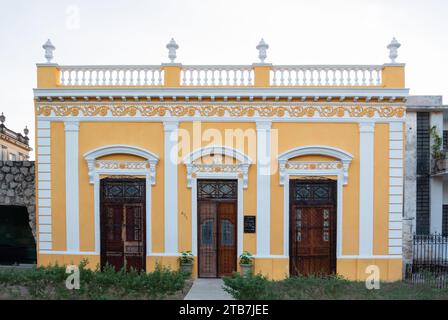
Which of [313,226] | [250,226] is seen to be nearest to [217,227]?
[250,226]

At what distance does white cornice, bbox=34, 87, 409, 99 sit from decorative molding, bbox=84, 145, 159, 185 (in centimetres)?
141

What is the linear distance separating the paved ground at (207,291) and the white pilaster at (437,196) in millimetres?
8923

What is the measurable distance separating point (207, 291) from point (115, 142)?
4.49m

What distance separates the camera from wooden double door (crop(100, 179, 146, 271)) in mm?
9789

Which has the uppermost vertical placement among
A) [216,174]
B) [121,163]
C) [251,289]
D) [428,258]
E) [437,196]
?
[121,163]

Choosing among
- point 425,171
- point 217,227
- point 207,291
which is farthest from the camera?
point 425,171

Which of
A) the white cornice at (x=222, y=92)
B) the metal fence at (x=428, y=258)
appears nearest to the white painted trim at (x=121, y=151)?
the white cornice at (x=222, y=92)

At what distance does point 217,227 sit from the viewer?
9727mm

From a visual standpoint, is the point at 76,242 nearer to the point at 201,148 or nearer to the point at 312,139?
the point at 201,148

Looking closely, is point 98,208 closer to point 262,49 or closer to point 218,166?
point 218,166

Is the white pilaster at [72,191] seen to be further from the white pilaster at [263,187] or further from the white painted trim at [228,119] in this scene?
the white pilaster at [263,187]

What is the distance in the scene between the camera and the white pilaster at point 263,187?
9.57 meters

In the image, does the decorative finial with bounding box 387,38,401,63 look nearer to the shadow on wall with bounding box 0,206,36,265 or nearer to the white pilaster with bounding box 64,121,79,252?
the white pilaster with bounding box 64,121,79,252

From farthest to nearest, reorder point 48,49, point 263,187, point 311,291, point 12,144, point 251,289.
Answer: point 12,144
point 48,49
point 263,187
point 311,291
point 251,289
